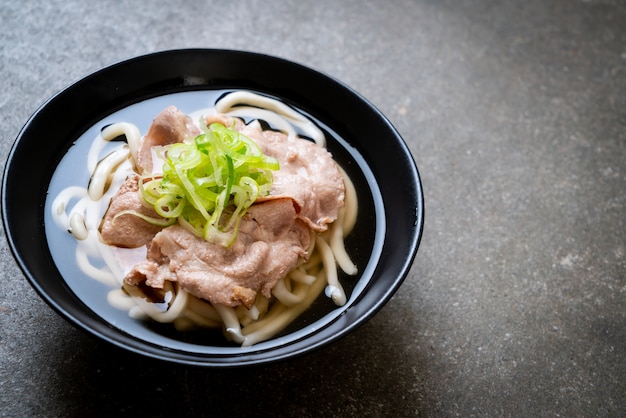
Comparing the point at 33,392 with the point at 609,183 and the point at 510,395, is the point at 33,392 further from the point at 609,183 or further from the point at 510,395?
the point at 609,183

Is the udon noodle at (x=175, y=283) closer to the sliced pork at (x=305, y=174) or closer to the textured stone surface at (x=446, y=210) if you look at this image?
the sliced pork at (x=305, y=174)

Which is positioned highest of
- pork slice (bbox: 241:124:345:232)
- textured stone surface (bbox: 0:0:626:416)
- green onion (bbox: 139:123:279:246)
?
green onion (bbox: 139:123:279:246)

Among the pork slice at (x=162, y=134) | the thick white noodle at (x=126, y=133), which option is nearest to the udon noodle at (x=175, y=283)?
the thick white noodle at (x=126, y=133)

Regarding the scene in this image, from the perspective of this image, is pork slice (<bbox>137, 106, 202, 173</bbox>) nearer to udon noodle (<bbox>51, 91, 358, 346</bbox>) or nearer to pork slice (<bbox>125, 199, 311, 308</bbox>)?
udon noodle (<bbox>51, 91, 358, 346</bbox>)

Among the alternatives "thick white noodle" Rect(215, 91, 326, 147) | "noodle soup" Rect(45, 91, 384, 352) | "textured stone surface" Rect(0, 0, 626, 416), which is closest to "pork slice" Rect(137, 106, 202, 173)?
"noodle soup" Rect(45, 91, 384, 352)

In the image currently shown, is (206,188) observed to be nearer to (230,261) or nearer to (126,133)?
(230,261)
